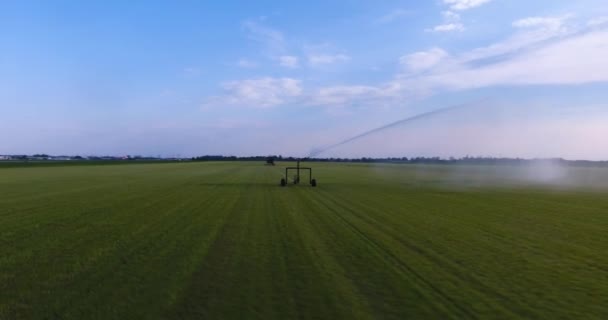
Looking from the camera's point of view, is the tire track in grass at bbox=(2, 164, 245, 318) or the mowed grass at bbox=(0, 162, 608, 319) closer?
the mowed grass at bbox=(0, 162, 608, 319)

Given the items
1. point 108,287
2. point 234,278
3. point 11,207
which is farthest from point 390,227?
point 11,207

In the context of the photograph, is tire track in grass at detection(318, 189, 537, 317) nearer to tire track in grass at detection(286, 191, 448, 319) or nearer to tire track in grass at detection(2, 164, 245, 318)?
tire track in grass at detection(286, 191, 448, 319)

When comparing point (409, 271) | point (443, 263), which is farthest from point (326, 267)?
point (443, 263)

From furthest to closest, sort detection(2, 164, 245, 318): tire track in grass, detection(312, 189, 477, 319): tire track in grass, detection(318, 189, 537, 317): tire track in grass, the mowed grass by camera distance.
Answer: detection(2, 164, 245, 318): tire track in grass
detection(318, 189, 537, 317): tire track in grass
the mowed grass
detection(312, 189, 477, 319): tire track in grass

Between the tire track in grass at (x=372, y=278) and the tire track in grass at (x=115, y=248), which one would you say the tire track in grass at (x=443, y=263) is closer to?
the tire track in grass at (x=372, y=278)

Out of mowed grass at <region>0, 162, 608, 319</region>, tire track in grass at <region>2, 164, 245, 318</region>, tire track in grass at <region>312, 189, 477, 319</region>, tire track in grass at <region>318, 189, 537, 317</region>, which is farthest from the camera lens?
tire track in grass at <region>2, 164, 245, 318</region>

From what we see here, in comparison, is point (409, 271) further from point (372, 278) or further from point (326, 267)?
point (326, 267)

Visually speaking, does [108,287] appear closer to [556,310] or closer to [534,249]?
[556,310]

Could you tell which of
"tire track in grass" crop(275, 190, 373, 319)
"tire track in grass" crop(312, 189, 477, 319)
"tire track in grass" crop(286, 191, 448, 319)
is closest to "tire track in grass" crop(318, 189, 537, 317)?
"tire track in grass" crop(312, 189, 477, 319)

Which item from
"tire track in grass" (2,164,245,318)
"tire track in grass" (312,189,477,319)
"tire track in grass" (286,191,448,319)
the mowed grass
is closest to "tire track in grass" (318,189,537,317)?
the mowed grass
